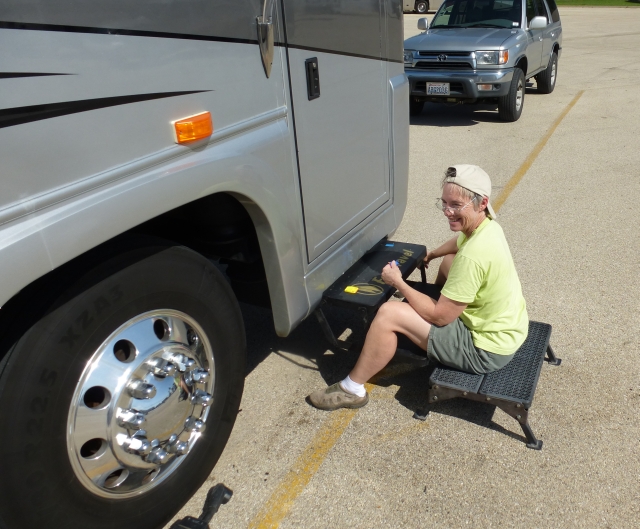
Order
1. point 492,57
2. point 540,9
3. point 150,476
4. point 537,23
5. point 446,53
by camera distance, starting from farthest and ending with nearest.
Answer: point 540,9 < point 537,23 < point 446,53 < point 492,57 < point 150,476

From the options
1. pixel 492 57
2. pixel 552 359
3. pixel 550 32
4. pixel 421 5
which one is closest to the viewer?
pixel 552 359

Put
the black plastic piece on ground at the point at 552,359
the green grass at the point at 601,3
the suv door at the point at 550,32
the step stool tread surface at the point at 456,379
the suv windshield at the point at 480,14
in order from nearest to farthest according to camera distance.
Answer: the step stool tread surface at the point at 456,379 → the black plastic piece on ground at the point at 552,359 → the suv windshield at the point at 480,14 → the suv door at the point at 550,32 → the green grass at the point at 601,3

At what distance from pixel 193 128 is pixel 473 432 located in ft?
6.11

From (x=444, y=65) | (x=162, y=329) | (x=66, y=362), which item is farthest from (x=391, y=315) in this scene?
(x=444, y=65)

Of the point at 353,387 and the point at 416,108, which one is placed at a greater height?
the point at 353,387

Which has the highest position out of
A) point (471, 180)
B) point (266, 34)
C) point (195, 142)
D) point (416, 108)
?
point (266, 34)

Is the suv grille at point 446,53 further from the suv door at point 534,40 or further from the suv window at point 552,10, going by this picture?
the suv window at point 552,10

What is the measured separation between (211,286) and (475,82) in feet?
23.6

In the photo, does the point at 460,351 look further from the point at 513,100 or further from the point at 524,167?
the point at 513,100

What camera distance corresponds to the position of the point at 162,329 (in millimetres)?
2225

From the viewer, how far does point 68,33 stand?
156 centimetres

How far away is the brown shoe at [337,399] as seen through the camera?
3.03 m

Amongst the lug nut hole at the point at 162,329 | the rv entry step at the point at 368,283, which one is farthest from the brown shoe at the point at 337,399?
the lug nut hole at the point at 162,329

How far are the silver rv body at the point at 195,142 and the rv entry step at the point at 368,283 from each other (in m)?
0.08
